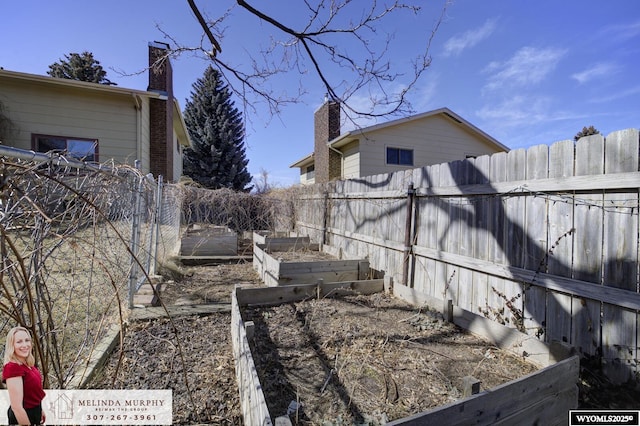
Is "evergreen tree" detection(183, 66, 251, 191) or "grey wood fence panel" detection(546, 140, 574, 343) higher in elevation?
"evergreen tree" detection(183, 66, 251, 191)

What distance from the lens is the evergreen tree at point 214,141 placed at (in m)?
21.9

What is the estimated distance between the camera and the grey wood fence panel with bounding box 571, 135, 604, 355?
2781 mm

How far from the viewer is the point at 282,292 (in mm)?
4680

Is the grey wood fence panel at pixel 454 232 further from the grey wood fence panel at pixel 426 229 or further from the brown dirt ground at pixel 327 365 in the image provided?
the brown dirt ground at pixel 327 365

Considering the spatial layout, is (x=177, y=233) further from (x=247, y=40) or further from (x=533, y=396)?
(x=533, y=396)

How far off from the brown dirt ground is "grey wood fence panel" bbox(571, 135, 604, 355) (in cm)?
32

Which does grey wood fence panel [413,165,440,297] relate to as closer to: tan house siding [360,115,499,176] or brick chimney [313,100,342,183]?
tan house siding [360,115,499,176]

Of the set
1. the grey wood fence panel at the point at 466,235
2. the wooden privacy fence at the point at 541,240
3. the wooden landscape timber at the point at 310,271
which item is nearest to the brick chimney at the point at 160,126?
the wooden landscape timber at the point at 310,271

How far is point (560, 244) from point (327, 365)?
8.57ft

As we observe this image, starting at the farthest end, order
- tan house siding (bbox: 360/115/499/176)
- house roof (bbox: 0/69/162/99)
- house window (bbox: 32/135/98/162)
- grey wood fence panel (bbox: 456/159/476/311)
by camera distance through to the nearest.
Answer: tan house siding (bbox: 360/115/499/176) < house window (bbox: 32/135/98/162) < house roof (bbox: 0/69/162/99) < grey wood fence panel (bbox: 456/159/476/311)

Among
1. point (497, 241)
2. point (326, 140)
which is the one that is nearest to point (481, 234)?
point (497, 241)

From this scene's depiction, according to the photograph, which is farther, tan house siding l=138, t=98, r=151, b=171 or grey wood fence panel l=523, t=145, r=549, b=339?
tan house siding l=138, t=98, r=151, b=171

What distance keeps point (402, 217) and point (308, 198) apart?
5.18 metres

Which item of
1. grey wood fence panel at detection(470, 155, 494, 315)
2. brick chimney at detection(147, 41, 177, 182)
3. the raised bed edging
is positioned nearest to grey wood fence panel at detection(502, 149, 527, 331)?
grey wood fence panel at detection(470, 155, 494, 315)
